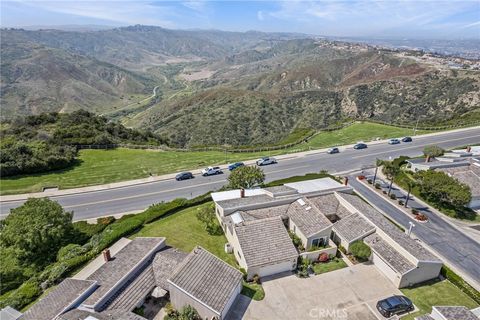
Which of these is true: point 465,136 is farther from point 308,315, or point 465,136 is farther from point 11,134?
point 11,134

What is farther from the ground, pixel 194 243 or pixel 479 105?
pixel 479 105

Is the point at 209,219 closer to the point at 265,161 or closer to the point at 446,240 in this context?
the point at 265,161

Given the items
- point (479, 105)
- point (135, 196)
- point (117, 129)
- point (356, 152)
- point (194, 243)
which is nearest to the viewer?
point (194, 243)

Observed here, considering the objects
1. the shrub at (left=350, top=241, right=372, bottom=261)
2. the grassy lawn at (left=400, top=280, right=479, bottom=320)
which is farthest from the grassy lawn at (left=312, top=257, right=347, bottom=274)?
the grassy lawn at (left=400, top=280, right=479, bottom=320)

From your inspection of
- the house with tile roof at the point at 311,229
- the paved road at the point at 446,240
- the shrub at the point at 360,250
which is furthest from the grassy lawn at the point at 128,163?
the shrub at the point at 360,250

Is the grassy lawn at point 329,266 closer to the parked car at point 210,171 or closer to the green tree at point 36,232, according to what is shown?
the green tree at point 36,232

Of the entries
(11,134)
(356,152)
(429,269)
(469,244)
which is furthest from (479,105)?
(11,134)

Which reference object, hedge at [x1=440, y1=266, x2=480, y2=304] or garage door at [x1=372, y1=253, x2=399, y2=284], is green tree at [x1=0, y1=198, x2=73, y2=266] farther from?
hedge at [x1=440, y1=266, x2=480, y2=304]

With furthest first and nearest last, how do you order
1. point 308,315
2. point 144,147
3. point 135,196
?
point 144,147
point 135,196
point 308,315
